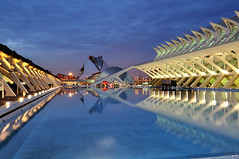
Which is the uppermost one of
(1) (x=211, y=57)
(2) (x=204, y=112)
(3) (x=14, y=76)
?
(1) (x=211, y=57)

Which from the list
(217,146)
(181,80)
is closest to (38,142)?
(217,146)

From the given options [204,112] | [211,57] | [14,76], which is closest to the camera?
[204,112]

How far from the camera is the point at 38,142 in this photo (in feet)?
14.2

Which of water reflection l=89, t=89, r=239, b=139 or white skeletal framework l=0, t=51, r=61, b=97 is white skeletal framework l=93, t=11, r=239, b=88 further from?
white skeletal framework l=0, t=51, r=61, b=97

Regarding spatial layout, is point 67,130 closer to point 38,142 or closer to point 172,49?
point 38,142

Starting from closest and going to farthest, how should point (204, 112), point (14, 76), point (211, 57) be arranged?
point (204, 112) → point (14, 76) → point (211, 57)

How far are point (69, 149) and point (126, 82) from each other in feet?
215

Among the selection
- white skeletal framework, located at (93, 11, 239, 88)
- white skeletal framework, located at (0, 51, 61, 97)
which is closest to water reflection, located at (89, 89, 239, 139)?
white skeletal framework, located at (0, 51, 61, 97)

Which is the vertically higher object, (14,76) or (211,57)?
(211,57)

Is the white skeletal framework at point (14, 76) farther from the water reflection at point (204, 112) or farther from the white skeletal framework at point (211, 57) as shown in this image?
the white skeletal framework at point (211, 57)

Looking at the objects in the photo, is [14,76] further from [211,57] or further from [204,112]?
[211,57]

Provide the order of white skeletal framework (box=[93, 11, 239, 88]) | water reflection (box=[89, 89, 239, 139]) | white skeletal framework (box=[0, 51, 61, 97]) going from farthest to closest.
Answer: white skeletal framework (box=[93, 11, 239, 88]) < white skeletal framework (box=[0, 51, 61, 97]) < water reflection (box=[89, 89, 239, 139])

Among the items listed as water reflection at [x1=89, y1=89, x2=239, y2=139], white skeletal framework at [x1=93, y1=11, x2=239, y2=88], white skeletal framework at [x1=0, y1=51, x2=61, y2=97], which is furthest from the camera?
white skeletal framework at [x1=93, y1=11, x2=239, y2=88]

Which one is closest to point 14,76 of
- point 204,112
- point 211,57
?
point 204,112
